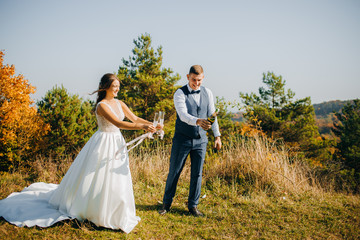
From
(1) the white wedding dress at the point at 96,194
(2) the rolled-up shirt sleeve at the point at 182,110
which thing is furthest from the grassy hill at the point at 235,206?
(2) the rolled-up shirt sleeve at the point at 182,110

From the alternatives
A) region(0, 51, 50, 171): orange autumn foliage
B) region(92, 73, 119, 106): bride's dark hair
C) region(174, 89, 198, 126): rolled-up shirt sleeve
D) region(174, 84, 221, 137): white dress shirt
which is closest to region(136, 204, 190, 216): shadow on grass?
region(174, 84, 221, 137): white dress shirt

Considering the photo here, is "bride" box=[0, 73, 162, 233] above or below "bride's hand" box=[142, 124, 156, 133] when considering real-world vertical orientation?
below

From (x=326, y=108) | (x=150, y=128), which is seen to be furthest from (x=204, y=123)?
(x=326, y=108)

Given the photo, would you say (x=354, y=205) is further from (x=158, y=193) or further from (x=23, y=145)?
(x=23, y=145)

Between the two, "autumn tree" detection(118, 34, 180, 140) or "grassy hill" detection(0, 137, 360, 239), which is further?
"autumn tree" detection(118, 34, 180, 140)

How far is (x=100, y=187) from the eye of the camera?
275 cm

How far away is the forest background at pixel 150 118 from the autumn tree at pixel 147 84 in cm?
5

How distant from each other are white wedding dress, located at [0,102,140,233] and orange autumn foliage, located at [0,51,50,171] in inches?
120

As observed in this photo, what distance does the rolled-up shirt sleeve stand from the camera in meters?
2.91

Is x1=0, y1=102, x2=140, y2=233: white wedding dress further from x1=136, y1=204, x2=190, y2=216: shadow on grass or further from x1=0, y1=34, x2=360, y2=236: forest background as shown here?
x1=0, y1=34, x2=360, y2=236: forest background

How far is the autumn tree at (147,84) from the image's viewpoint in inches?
456

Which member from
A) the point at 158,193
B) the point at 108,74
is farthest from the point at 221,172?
the point at 108,74

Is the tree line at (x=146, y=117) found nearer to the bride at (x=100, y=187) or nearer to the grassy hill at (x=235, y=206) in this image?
the grassy hill at (x=235, y=206)

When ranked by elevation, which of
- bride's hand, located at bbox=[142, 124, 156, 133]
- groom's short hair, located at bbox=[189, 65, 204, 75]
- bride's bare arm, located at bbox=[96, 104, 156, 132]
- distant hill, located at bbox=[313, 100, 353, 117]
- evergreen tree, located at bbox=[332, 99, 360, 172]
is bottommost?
evergreen tree, located at bbox=[332, 99, 360, 172]
